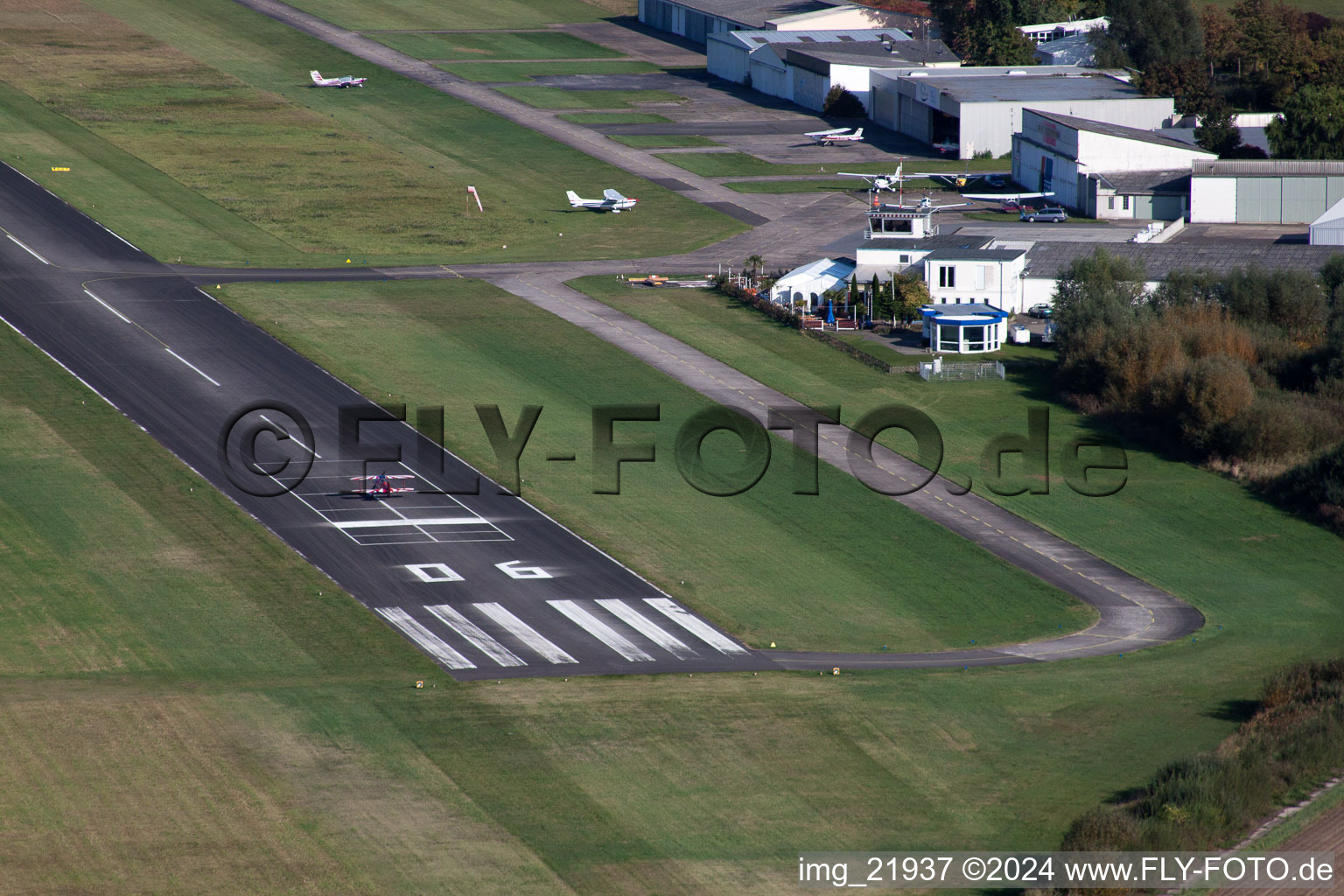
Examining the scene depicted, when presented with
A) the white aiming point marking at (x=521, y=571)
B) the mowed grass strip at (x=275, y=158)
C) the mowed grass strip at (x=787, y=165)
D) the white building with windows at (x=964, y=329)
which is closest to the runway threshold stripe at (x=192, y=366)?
the mowed grass strip at (x=275, y=158)

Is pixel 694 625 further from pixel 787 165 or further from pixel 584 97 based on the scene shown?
pixel 584 97

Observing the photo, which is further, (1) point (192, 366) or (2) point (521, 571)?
(1) point (192, 366)

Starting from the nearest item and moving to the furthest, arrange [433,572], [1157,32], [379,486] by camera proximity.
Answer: [433,572], [379,486], [1157,32]

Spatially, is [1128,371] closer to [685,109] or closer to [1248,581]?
[1248,581]

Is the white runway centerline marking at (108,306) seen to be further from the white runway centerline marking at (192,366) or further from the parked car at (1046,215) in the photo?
the parked car at (1046,215)

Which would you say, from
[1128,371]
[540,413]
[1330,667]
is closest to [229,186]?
[540,413]


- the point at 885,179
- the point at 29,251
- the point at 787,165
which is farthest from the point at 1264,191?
the point at 29,251
